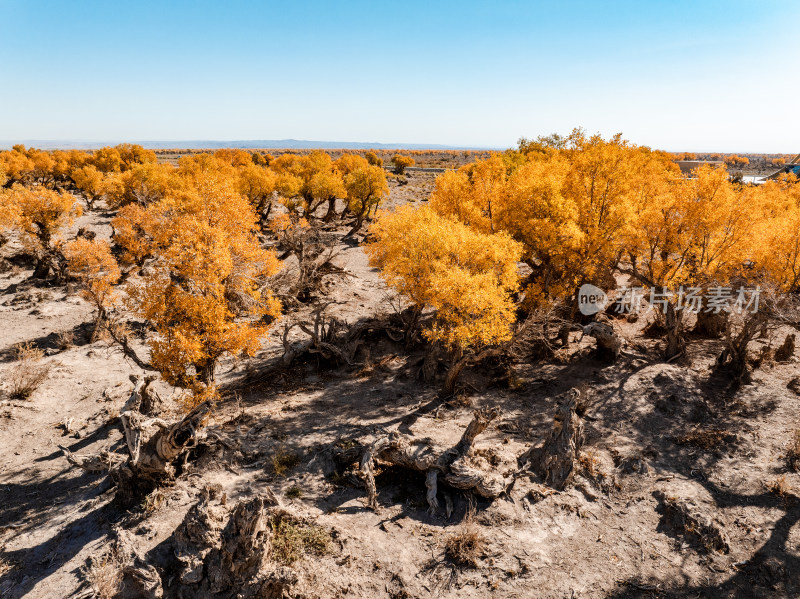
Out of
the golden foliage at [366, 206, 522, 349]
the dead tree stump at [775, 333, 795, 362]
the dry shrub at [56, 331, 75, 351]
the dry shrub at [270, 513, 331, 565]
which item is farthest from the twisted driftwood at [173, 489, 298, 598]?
the dead tree stump at [775, 333, 795, 362]

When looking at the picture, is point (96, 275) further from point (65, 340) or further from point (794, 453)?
point (794, 453)

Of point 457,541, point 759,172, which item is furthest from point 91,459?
point 759,172

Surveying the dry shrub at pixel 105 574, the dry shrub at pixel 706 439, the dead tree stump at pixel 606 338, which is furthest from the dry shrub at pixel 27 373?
the dry shrub at pixel 706 439

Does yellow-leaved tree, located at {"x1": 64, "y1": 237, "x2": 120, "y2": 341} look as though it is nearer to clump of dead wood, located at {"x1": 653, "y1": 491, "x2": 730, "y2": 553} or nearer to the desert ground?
the desert ground

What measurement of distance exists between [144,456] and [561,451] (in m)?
14.6

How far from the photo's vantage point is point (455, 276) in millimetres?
18266

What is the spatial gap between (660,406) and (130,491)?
22.4 meters

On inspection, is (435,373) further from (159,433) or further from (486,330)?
(159,433)

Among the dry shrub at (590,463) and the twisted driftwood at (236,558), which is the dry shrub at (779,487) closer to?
the dry shrub at (590,463)

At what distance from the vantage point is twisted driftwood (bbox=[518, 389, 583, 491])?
1515cm

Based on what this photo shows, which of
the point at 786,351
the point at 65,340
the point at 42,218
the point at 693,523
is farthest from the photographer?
the point at 42,218

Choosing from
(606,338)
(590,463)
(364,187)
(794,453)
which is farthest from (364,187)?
(794,453)

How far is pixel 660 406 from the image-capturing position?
19.9 meters

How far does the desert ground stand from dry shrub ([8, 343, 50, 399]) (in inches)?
17.1
